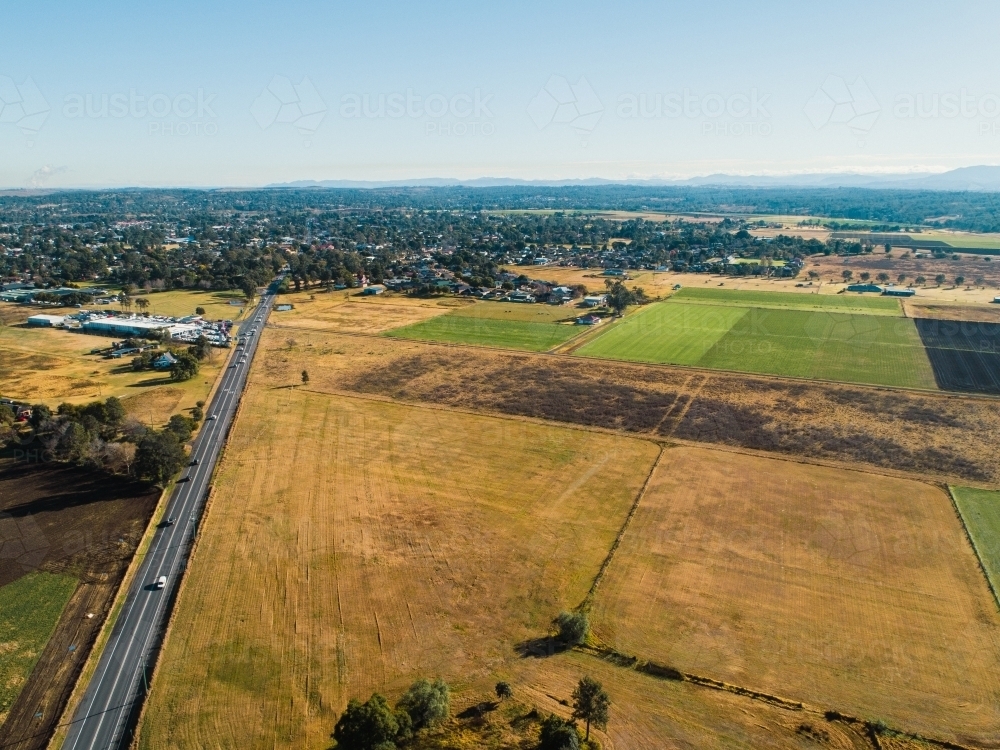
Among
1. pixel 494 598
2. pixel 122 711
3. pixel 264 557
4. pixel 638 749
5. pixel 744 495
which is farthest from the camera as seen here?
pixel 744 495

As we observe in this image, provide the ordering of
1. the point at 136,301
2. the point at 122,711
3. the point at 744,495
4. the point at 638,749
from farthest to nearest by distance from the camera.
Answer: the point at 136,301
the point at 744,495
the point at 122,711
the point at 638,749

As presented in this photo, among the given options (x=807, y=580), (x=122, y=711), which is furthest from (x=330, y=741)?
(x=807, y=580)

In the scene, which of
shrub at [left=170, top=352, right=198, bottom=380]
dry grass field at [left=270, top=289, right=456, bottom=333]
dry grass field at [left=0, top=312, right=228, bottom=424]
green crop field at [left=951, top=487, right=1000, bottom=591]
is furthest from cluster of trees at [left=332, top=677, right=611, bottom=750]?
dry grass field at [left=270, top=289, right=456, bottom=333]

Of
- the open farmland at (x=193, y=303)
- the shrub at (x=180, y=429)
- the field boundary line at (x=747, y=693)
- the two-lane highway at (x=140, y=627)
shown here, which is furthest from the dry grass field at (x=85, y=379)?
the field boundary line at (x=747, y=693)

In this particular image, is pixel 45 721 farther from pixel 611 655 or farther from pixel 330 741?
pixel 611 655

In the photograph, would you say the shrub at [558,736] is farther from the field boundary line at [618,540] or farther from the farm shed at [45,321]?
the farm shed at [45,321]

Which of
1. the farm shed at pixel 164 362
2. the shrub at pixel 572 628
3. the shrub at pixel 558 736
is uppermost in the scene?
the shrub at pixel 558 736
